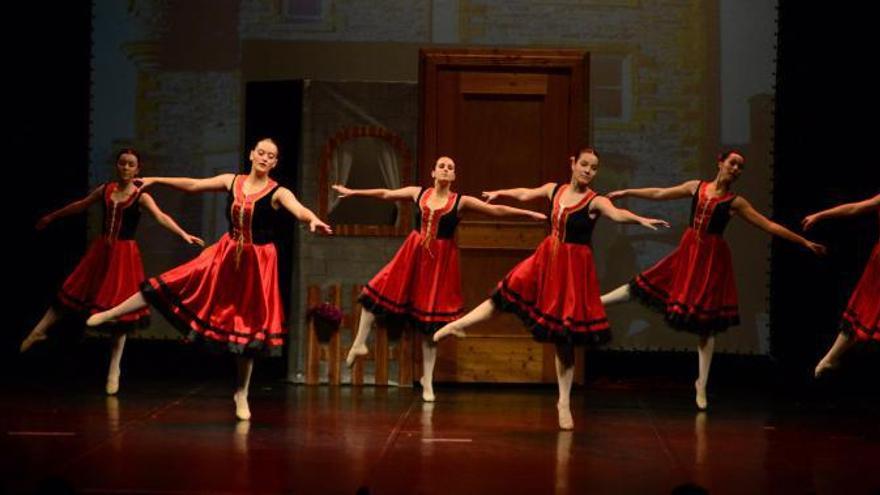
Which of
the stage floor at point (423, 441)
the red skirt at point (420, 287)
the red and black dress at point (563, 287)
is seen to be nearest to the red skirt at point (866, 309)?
the stage floor at point (423, 441)

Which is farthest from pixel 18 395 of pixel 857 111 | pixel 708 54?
pixel 857 111

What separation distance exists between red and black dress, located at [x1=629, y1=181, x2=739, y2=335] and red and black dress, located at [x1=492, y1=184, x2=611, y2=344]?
32.7 inches

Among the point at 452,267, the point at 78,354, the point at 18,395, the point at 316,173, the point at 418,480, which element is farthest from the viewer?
the point at 78,354

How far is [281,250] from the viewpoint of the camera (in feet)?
28.3

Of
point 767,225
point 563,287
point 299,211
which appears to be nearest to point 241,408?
point 299,211

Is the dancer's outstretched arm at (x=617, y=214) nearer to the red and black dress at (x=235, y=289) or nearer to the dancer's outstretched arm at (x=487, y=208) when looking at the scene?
the dancer's outstretched arm at (x=487, y=208)

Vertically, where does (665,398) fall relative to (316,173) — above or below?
below

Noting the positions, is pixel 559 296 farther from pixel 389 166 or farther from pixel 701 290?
pixel 389 166

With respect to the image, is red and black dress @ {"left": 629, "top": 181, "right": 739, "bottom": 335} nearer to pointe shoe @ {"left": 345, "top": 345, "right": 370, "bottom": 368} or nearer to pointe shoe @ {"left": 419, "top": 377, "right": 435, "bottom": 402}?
pointe shoe @ {"left": 419, "top": 377, "right": 435, "bottom": 402}

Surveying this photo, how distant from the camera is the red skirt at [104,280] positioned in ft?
25.4

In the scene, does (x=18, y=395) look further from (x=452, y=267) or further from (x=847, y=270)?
(x=847, y=270)

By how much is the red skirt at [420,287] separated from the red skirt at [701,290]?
1208 mm

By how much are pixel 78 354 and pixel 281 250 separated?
5.61 feet

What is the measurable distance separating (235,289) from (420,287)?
1.49 meters
